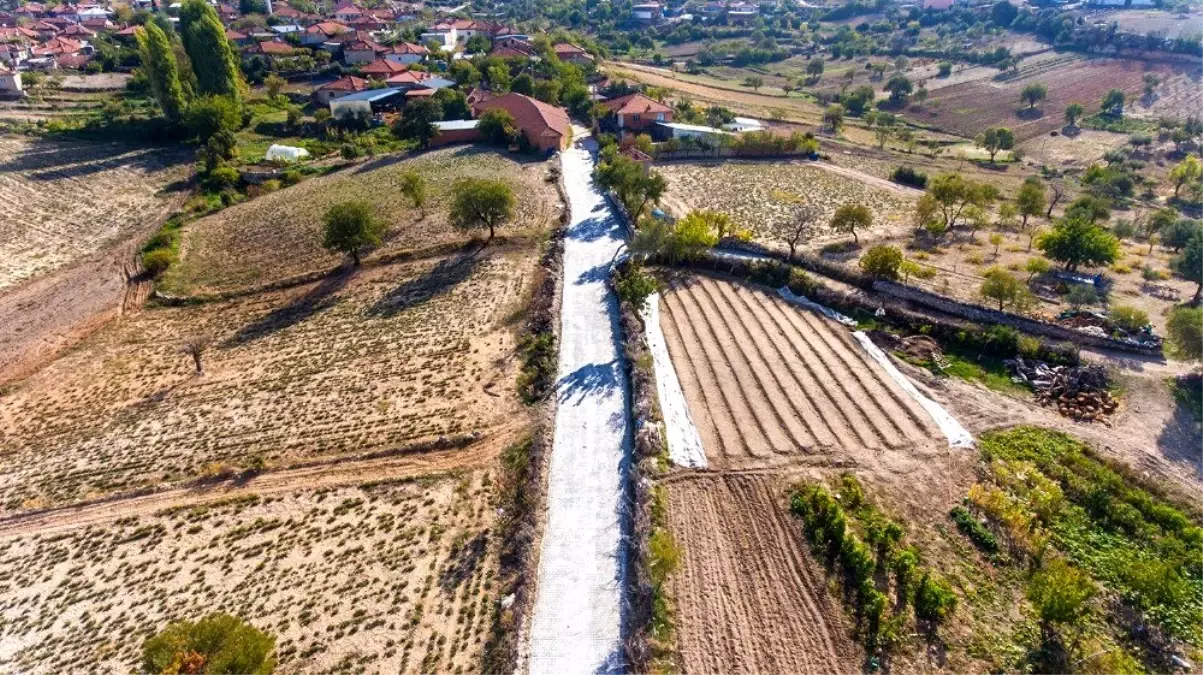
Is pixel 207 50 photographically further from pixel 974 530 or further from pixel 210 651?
pixel 974 530

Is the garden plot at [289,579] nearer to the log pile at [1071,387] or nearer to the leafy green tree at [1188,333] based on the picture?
the log pile at [1071,387]

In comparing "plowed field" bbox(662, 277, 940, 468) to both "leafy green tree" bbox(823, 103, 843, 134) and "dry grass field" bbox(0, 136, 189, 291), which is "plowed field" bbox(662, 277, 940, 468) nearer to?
"dry grass field" bbox(0, 136, 189, 291)

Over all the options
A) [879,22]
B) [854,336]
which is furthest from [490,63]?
[879,22]

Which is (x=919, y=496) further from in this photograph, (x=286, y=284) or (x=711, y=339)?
(x=286, y=284)

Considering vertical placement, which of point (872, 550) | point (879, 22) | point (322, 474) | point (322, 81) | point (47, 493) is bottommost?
point (47, 493)

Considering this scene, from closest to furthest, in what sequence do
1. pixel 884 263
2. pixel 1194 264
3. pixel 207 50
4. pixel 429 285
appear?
pixel 1194 264 < pixel 884 263 < pixel 429 285 < pixel 207 50

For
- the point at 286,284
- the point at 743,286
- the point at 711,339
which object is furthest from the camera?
the point at 286,284

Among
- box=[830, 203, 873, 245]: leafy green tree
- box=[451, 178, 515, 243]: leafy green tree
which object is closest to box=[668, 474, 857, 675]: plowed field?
box=[830, 203, 873, 245]: leafy green tree

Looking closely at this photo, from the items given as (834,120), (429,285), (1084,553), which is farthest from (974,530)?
(834,120)
